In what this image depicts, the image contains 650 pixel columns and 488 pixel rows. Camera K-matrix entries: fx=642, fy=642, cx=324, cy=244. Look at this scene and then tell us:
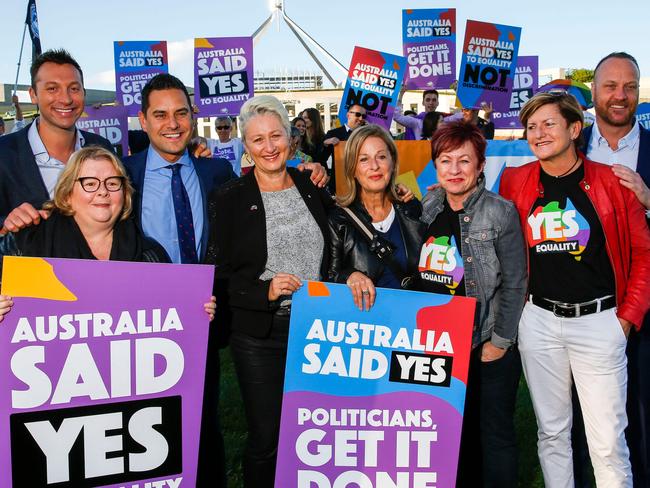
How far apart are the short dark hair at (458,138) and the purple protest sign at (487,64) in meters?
6.70

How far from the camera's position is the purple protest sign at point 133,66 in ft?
36.6

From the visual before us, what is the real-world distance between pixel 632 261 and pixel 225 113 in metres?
8.02

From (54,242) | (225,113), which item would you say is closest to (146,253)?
(54,242)

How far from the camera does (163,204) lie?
10.8 feet

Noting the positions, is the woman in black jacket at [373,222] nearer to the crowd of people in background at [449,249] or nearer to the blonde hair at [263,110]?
the crowd of people in background at [449,249]

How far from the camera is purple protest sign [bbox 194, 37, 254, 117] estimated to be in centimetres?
1027

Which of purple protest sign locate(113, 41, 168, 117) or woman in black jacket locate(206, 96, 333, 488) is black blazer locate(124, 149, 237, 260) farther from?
purple protest sign locate(113, 41, 168, 117)

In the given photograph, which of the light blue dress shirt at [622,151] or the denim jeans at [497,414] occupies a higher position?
the light blue dress shirt at [622,151]

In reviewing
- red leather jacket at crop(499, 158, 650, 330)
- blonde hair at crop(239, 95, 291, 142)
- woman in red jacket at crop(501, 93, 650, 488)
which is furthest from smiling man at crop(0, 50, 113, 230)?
red leather jacket at crop(499, 158, 650, 330)

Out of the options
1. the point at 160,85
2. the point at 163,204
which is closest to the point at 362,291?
the point at 163,204

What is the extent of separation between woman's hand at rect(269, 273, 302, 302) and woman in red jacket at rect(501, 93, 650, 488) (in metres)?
1.18

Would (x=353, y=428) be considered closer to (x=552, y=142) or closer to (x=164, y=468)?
(x=164, y=468)

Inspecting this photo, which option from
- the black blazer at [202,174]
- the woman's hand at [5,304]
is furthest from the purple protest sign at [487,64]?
the woman's hand at [5,304]

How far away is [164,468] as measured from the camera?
2.82 metres
